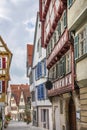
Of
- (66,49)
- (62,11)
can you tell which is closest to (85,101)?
(66,49)

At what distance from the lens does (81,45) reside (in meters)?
18.2

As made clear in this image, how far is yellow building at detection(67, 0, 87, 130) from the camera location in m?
16.8

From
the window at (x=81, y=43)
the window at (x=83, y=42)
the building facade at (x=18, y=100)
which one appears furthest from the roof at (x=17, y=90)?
the window at (x=83, y=42)

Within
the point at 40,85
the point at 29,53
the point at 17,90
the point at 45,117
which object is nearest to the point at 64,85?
the point at 45,117

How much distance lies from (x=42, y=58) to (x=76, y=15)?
27603 mm

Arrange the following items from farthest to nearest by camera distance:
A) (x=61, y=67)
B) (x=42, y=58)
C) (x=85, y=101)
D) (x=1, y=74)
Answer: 1. (x=42, y=58)
2. (x=1, y=74)
3. (x=61, y=67)
4. (x=85, y=101)

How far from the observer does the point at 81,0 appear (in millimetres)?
17141

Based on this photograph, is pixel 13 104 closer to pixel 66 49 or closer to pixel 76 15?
pixel 66 49

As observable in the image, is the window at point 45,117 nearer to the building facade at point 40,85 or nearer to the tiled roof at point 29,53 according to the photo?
the building facade at point 40,85

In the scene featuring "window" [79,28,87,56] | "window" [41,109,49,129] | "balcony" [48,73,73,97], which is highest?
"window" [79,28,87,56]

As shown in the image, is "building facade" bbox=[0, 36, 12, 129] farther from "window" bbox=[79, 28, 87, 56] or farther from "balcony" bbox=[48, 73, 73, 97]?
"window" bbox=[79, 28, 87, 56]

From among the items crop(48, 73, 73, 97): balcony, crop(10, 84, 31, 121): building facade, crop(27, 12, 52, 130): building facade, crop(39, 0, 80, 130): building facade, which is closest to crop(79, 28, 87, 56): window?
crop(39, 0, 80, 130): building facade

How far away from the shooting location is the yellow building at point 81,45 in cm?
1678

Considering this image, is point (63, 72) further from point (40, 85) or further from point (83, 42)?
point (40, 85)
